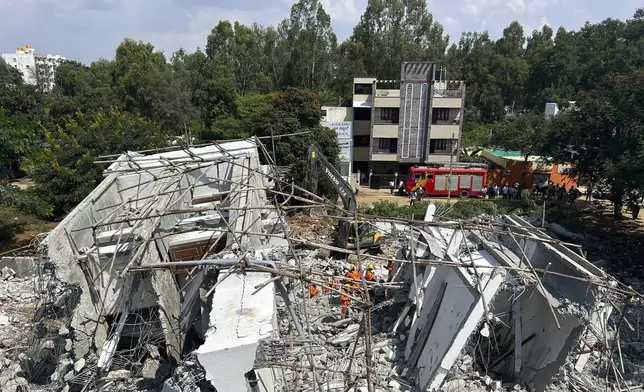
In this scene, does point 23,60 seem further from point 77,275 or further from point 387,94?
point 77,275

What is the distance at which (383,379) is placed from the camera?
8398 mm

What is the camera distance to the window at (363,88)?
95.7ft

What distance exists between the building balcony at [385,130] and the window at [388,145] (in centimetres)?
40

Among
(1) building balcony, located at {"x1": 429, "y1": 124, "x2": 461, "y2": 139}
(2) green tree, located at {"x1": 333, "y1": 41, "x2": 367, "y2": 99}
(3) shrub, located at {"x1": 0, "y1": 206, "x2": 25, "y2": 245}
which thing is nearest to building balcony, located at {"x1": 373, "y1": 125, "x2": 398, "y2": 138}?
(1) building balcony, located at {"x1": 429, "y1": 124, "x2": 461, "y2": 139}

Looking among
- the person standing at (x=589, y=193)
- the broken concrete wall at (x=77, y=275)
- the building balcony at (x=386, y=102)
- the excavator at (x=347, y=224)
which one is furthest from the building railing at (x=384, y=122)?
the broken concrete wall at (x=77, y=275)

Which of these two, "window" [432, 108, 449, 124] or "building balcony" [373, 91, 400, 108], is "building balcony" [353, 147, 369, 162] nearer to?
"building balcony" [373, 91, 400, 108]

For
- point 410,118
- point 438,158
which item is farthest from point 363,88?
point 438,158

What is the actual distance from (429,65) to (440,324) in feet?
72.5

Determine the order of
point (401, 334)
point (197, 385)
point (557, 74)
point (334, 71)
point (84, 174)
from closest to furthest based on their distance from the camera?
point (197, 385)
point (401, 334)
point (84, 174)
point (334, 71)
point (557, 74)

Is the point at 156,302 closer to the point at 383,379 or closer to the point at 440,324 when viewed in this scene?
the point at 383,379

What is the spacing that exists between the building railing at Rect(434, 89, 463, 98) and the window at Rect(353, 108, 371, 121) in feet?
15.4

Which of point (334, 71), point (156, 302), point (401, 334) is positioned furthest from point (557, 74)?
point (156, 302)

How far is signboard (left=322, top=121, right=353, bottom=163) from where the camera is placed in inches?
1024

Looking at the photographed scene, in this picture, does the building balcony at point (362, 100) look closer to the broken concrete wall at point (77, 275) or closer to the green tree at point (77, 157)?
the green tree at point (77, 157)
